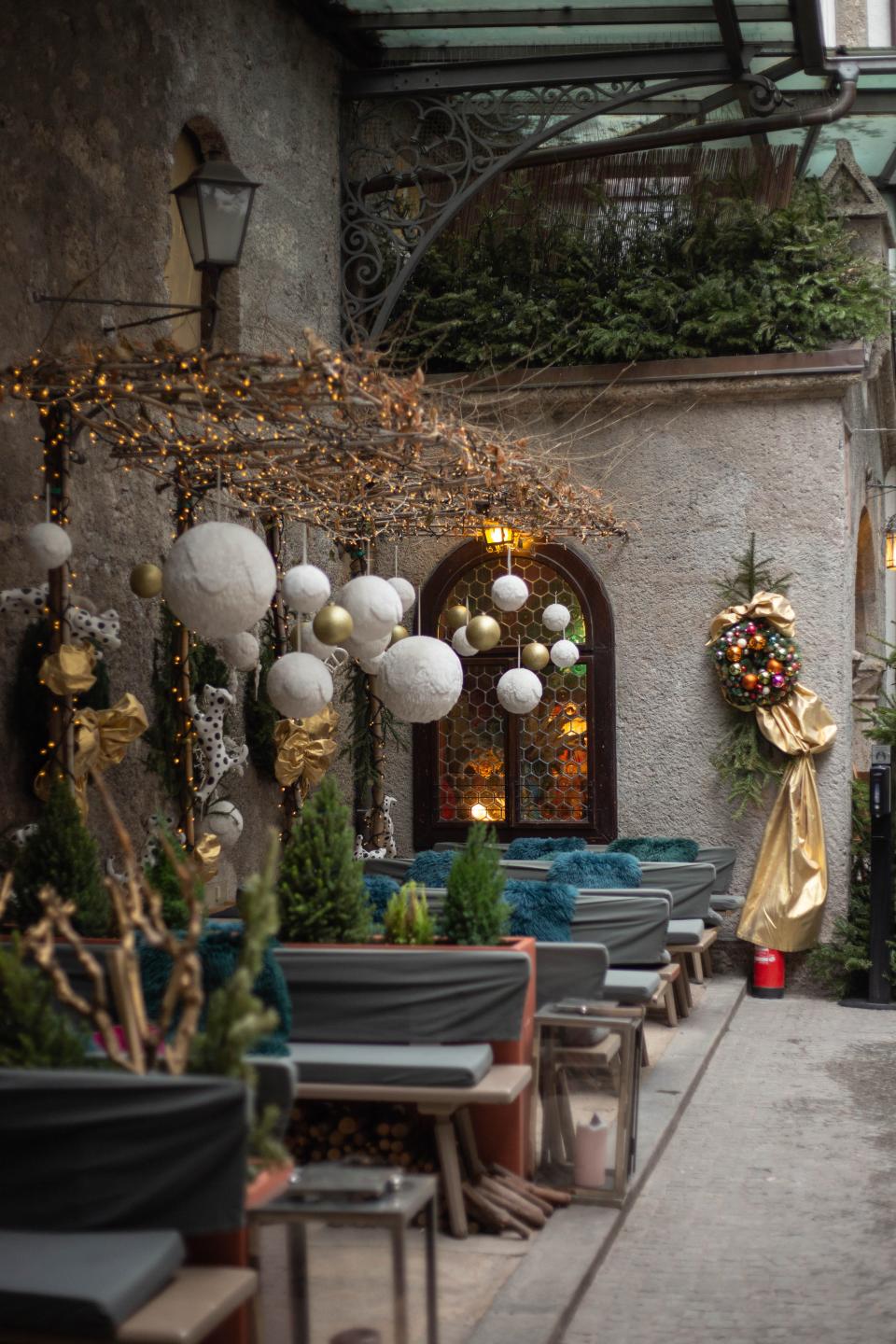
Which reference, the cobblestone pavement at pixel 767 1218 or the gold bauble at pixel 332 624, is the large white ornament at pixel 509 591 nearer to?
the gold bauble at pixel 332 624

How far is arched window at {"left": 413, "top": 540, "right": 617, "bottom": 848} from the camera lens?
11.5 meters

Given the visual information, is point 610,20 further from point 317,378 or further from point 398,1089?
point 398,1089

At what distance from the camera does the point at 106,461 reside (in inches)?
326

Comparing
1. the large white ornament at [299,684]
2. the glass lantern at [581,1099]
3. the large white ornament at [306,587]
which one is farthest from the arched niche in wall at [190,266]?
the glass lantern at [581,1099]

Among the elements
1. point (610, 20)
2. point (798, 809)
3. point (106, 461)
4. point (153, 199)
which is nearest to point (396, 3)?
point (610, 20)

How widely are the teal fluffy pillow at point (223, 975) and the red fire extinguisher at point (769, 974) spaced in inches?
251

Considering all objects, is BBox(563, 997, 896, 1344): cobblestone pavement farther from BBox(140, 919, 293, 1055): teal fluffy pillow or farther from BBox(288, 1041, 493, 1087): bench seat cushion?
BBox(140, 919, 293, 1055): teal fluffy pillow

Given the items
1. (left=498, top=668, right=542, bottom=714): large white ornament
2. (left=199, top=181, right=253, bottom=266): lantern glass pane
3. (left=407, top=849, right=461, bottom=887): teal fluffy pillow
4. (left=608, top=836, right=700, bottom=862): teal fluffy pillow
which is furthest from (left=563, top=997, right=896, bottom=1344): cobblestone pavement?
(left=199, top=181, right=253, bottom=266): lantern glass pane

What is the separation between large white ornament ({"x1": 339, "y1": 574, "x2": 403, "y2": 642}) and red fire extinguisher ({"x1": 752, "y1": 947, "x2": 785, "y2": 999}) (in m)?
4.90

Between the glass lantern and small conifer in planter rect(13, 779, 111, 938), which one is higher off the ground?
small conifer in planter rect(13, 779, 111, 938)

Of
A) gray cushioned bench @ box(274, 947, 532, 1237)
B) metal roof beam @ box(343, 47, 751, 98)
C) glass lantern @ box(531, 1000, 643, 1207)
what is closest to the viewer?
gray cushioned bench @ box(274, 947, 532, 1237)

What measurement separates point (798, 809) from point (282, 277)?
5214mm

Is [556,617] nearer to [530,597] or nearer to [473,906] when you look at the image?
[530,597]

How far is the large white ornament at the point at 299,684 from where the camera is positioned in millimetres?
7277
